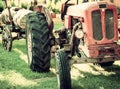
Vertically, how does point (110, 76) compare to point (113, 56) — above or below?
below

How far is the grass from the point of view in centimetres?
675

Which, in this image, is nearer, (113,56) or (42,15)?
(113,56)

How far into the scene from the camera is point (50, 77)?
7.43 meters

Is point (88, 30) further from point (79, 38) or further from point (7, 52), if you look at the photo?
point (7, 52)

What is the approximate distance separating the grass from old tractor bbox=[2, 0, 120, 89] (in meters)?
0.36

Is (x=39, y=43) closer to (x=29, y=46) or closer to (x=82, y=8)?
(x=29, y=46)

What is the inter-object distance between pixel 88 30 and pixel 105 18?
1.36ft

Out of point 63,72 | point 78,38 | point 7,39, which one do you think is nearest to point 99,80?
point 78,38

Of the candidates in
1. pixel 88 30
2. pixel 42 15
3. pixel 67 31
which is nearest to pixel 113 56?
pixel 88 30

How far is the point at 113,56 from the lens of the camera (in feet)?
21.3

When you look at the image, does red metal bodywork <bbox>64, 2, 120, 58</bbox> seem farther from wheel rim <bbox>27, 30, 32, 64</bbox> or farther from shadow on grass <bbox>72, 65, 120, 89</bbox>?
wheel rim <bbox>27, 30, 32, 64</bbox>

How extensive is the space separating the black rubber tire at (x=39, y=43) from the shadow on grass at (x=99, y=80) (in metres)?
0.83

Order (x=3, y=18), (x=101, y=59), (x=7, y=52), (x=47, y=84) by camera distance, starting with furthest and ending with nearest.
Answer: (x=3, y=18) < (x=7, y=52) < (x=47, y=84) < (x=101, y=59)

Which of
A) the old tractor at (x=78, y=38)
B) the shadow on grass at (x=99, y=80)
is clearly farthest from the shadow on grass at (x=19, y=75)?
the shadow on grass at (x=99, y=80)
